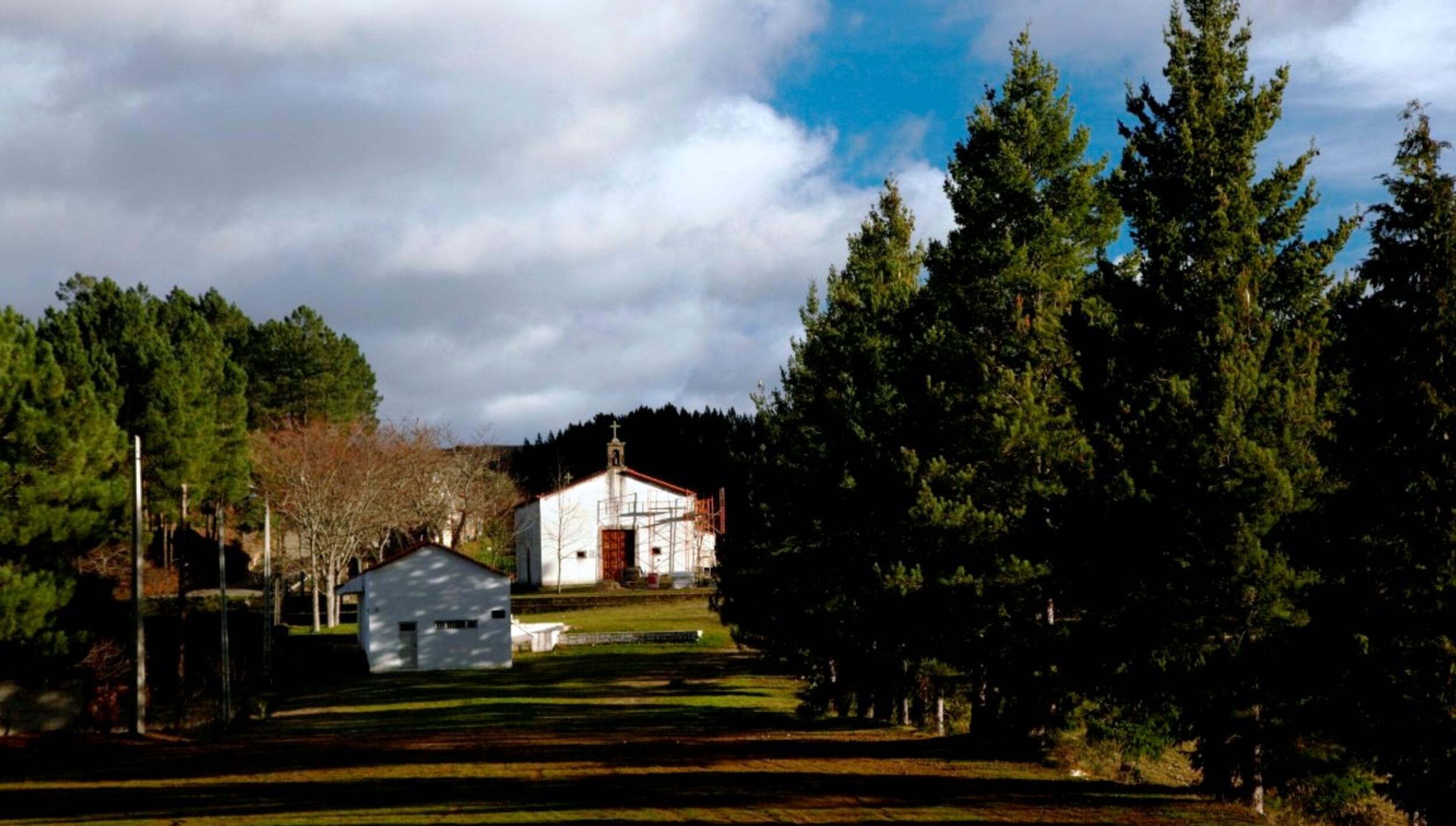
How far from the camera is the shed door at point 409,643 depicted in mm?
61906

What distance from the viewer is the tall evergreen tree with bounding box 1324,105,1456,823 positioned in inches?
669

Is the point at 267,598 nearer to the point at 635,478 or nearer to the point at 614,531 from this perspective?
the point at 614,531

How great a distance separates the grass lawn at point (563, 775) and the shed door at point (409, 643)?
15.8 m

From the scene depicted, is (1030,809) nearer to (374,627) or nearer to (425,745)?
(425,745)

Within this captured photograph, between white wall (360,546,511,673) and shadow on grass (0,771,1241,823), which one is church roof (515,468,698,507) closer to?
white wall (360,546,511,673)

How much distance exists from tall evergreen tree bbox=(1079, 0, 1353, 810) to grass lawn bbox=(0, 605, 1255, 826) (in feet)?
6.68

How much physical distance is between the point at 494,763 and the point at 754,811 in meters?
9.14

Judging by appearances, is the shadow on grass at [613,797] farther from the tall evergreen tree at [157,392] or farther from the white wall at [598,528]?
the white wall at [598,528]

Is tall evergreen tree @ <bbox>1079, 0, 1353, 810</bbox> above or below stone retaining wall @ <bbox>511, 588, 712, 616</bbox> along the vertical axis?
above

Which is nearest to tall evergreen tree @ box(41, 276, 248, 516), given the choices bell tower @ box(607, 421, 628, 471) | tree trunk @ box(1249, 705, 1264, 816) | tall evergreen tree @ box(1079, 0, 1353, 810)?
bell tower @ box(607, 421, 628, 471)

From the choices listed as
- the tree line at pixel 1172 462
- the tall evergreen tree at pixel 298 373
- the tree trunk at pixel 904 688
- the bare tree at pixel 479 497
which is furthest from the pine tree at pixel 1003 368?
the tall evergreen tree at pixel 298 373

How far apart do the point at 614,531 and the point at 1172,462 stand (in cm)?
8147

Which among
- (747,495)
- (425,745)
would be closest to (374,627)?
(747,495)

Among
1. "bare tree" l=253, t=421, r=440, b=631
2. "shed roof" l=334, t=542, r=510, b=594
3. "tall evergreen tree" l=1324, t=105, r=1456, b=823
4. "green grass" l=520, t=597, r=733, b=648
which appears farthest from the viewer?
"bare tree" l=253, t=421, r=440, b=631
